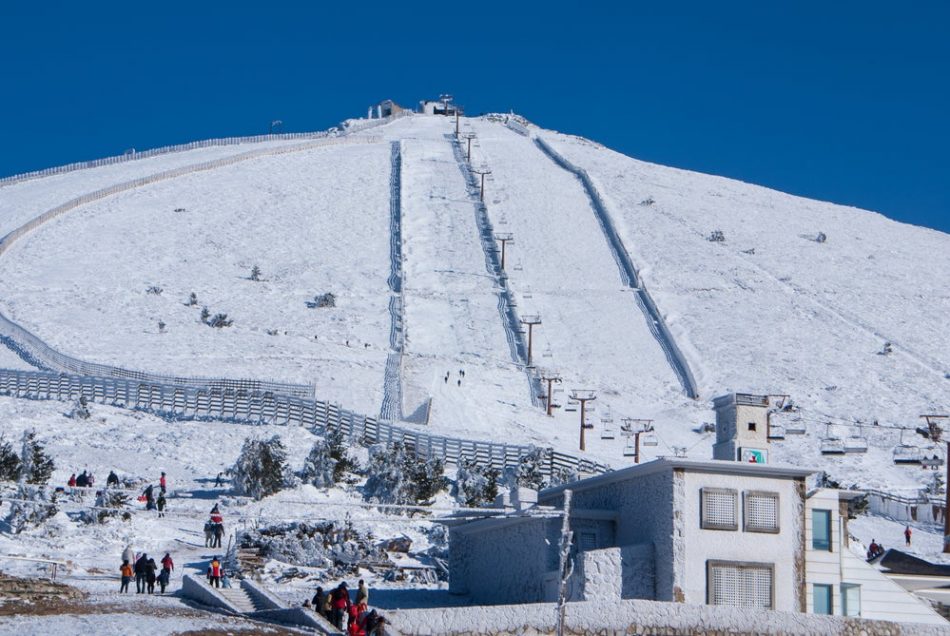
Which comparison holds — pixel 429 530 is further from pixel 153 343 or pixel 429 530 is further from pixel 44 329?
pixel 44 329

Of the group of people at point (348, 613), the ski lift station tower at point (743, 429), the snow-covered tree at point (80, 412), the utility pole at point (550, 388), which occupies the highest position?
the utility pole at point (550, 388)

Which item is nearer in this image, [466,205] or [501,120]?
[466,205]

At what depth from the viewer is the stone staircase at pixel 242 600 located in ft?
72.9

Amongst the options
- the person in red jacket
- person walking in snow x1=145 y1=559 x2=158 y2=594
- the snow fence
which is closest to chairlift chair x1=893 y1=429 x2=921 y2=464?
the snow fence

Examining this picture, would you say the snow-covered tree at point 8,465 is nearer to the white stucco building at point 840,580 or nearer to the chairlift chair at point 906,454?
the white stucco building at point 840,580

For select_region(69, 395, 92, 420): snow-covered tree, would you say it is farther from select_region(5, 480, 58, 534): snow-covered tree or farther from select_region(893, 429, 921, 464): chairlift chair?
select_region(893, 429, 921, 464): chairlift chair

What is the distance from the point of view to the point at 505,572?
24.7 meters

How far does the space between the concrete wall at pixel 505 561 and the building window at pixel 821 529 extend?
377 cm

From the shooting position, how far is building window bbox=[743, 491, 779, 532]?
868 inches

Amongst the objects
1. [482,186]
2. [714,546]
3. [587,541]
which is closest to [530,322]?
[482,186]

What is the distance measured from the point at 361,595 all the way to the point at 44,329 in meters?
37.6

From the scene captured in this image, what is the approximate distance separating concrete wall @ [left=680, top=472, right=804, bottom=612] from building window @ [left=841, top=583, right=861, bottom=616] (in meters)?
0.78

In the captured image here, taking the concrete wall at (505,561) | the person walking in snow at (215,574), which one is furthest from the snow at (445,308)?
the person walking in snow at (215,574)

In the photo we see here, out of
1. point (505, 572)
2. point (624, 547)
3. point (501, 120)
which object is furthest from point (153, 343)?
point (501, 120)
